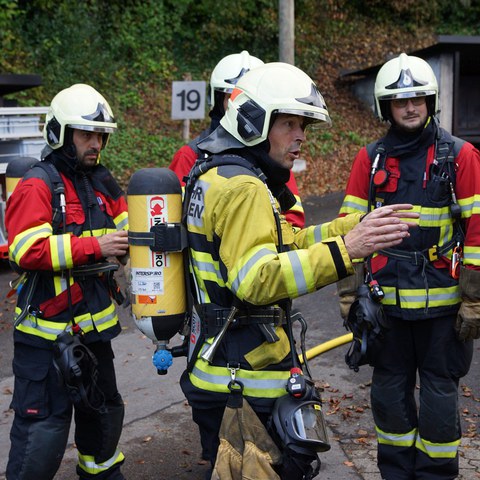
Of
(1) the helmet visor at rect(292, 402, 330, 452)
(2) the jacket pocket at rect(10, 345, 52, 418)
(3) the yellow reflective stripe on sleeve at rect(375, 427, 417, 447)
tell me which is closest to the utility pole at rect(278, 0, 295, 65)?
(3) the yellow reflective stripe on sleeve at rect(375, 427, 417, 447)

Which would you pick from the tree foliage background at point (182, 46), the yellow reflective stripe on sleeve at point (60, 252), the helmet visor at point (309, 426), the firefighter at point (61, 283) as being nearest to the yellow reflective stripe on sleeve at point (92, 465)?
the firefighter at point (61, 283)

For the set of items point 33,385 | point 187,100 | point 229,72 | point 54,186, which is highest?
point 187,100

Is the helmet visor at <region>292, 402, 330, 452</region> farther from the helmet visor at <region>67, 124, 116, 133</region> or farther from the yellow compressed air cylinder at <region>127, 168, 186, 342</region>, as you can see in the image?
the helmet visor at <region>67, 124, 116, 133</region>

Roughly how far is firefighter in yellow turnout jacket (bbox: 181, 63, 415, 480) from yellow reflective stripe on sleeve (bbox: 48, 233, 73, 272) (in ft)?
2.84

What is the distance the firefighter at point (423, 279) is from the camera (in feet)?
13.3

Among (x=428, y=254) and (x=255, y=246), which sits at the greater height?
(x=255, y=246)

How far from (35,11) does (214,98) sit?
14.2 m

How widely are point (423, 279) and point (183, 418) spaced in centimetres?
211

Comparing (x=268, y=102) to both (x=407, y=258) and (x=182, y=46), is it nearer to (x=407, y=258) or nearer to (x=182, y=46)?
(x=407, y=258)

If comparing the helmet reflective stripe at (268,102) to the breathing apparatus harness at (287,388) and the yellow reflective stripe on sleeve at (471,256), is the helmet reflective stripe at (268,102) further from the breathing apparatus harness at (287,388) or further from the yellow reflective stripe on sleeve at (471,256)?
the yellow reflective stripe on sleeve at (471,256)

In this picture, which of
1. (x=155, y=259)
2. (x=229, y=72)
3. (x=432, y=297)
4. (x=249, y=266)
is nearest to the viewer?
(x=249, y=266)

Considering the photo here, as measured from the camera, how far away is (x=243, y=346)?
2990 mm

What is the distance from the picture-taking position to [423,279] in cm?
407

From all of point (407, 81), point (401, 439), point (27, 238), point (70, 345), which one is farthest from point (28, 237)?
point (401, 439)
